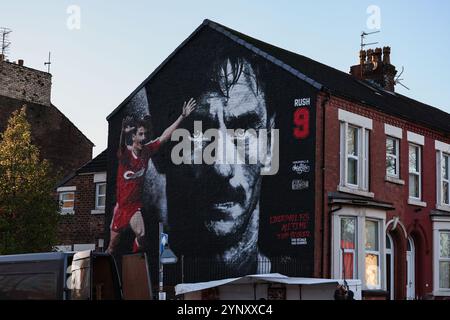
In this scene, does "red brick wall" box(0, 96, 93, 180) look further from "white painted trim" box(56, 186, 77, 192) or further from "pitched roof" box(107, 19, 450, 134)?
"pitched roof" box(107, 19, 450, 134)

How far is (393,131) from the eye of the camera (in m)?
29.4

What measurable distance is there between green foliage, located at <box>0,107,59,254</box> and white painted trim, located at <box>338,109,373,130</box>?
12.2 m

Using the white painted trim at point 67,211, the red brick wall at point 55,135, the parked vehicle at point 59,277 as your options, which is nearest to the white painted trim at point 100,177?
the white painted trim at point 67,211

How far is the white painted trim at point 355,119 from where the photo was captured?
2692cm

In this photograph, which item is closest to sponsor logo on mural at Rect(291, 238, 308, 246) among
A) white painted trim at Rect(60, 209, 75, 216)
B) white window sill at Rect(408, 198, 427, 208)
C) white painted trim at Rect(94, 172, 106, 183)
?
white window sill at Rect(408, 198, 427, 208)

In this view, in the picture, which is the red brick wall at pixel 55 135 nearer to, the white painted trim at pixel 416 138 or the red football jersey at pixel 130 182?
the red football jersey at pixel 130 182

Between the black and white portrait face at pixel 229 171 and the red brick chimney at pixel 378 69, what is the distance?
11181 millimetres

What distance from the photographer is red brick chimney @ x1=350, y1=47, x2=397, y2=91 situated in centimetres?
3744

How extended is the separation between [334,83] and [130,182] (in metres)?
8.77

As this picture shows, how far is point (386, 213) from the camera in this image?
1104 inches

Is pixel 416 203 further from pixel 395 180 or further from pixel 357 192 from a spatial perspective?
pixel 357 192

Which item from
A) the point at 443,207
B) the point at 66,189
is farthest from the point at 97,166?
the point at 443,207

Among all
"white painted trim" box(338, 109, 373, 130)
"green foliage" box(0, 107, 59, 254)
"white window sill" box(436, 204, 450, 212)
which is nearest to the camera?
"white painted trim" box(338, 109, 373, 130)
